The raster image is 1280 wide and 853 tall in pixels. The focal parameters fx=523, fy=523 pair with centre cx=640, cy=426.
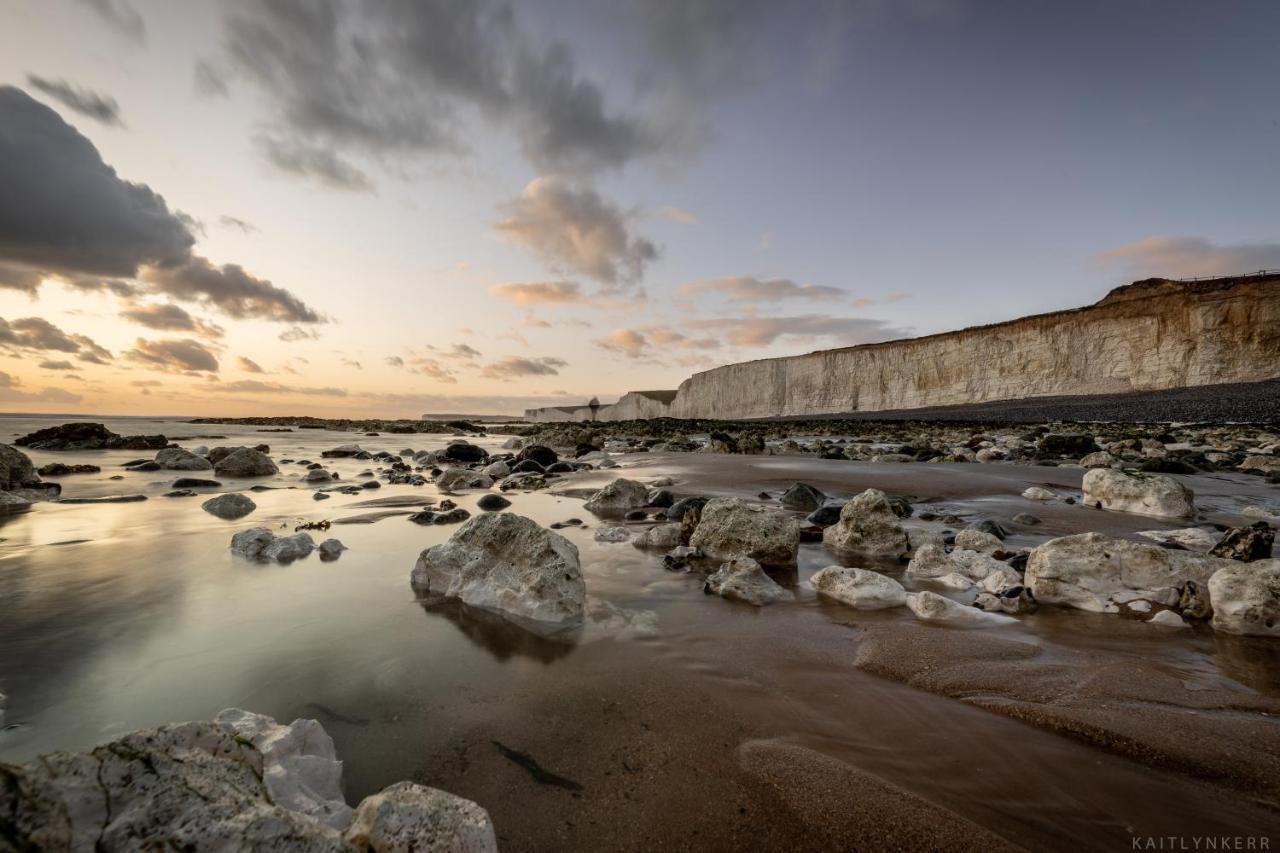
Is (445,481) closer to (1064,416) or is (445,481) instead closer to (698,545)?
Result: (698,545)

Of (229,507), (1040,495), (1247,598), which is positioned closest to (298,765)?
(1247,598)

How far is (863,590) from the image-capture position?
3775mm

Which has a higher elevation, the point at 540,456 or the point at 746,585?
the point at 540,456

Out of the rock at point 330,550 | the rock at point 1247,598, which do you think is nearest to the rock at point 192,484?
the rock at point 330,550

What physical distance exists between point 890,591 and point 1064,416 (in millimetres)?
42616

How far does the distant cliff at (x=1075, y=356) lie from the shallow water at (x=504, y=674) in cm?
5367

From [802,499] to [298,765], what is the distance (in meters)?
7.02

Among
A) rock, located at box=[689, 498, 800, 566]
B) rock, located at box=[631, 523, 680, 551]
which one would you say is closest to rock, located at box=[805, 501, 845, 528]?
rock, located at box=[689, 498, 800, 566]

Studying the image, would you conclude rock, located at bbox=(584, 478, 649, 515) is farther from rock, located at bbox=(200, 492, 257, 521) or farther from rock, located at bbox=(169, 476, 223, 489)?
rock, located at bbox=(169, 476, 223, 489)

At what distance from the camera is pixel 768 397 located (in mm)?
70875

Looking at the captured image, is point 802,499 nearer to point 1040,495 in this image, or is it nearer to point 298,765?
point 1040,495

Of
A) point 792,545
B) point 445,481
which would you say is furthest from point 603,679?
point 445,481

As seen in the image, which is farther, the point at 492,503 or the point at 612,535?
the point at 492,503

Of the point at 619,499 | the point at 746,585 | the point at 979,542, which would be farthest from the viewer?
the point at 619,499
